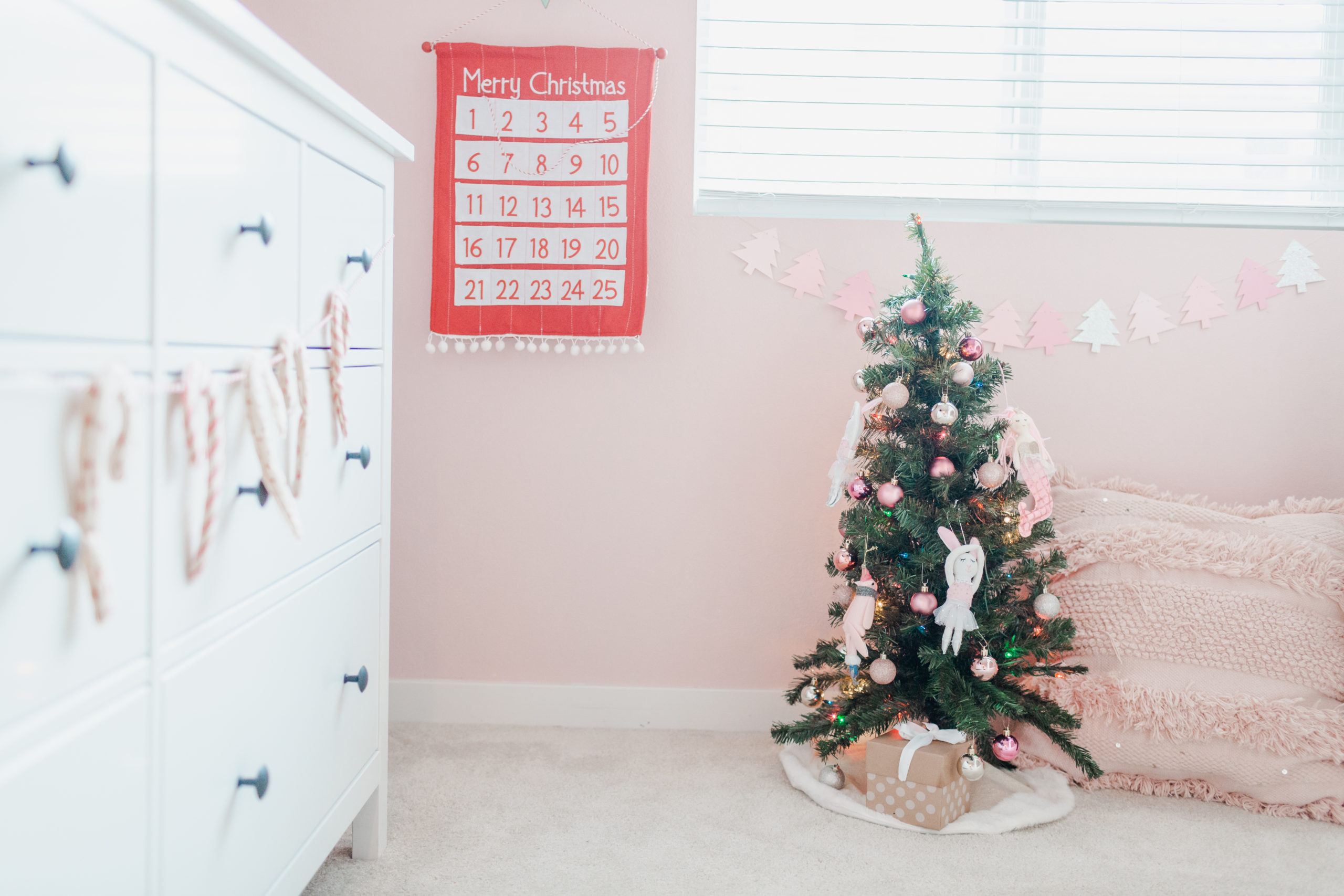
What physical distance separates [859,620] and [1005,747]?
1.14 ft

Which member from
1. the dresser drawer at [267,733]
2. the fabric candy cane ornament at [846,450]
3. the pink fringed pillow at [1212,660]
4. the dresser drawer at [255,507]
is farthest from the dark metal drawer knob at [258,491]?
the pink fringed pillow at [1212,660]

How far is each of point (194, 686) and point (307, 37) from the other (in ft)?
5.36

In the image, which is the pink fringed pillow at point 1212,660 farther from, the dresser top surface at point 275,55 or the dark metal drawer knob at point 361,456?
the dresser top surface at point 275,55

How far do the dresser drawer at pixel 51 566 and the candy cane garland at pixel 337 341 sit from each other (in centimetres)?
39

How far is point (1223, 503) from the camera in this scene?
1.95m

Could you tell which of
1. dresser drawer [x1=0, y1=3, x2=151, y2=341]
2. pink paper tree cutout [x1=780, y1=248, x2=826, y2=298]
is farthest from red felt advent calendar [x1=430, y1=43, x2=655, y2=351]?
dresser drawer [x1=0, y1=3, x2=151, y2=341]

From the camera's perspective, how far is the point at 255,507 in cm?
96

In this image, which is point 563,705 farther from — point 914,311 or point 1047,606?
point 914,311

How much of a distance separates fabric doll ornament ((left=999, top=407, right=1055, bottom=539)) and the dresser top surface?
1.16m

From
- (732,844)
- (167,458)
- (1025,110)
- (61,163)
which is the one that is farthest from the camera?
(1025,110)

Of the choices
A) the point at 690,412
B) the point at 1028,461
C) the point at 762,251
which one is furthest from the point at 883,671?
the point at 762,251

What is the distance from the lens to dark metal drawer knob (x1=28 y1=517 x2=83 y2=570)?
63cm

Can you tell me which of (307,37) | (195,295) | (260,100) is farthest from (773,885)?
(307,37)

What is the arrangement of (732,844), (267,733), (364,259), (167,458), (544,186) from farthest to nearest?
(544,186)
(732,844)
(364,259)
(267,733)
(167,458)
